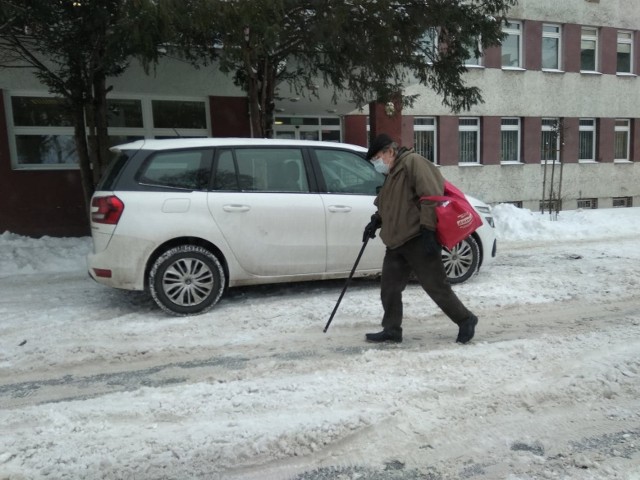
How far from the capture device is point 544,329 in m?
4.65

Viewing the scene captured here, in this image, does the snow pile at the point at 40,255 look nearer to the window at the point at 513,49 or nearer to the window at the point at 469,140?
the window at the point at 469,140

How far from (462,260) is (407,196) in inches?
93.9

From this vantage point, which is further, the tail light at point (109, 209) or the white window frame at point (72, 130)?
the white window frame at point (72, 130)

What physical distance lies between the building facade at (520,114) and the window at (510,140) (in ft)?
0.11

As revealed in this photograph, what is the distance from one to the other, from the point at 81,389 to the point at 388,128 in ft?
37.3

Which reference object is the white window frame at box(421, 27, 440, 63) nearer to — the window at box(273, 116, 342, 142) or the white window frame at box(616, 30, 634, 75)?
the window at box(273, 116, 342, 142)

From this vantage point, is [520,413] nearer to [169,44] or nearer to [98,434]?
[98,434]

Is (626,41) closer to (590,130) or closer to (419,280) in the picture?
(590,130)

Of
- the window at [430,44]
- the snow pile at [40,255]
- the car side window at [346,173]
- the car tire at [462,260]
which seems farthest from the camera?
Result: the window at [430,44]

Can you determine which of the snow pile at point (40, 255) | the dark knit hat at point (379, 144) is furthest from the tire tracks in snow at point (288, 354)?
the snow pile at point (40, 255)

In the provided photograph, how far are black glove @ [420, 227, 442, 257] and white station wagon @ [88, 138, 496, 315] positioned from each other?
1803 millimetres

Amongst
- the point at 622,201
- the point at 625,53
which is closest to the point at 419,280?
the point at 622,201

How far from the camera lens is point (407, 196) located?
4.06 meters

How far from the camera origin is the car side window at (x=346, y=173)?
5.79 m
